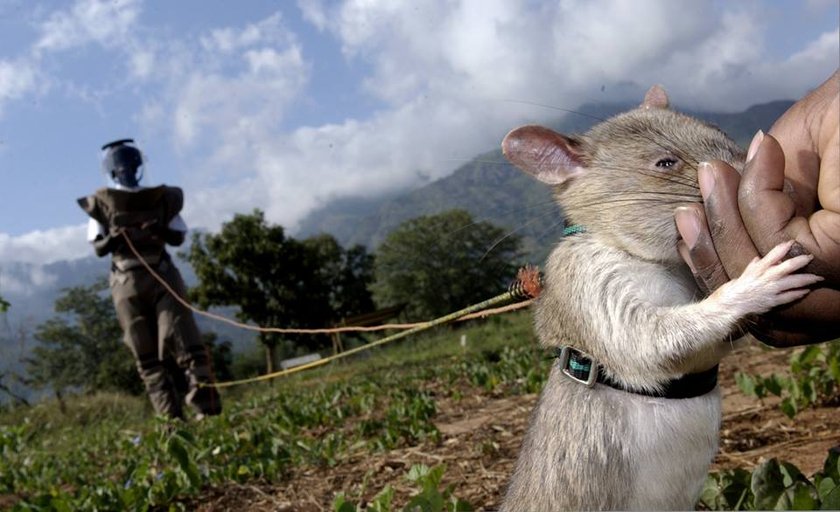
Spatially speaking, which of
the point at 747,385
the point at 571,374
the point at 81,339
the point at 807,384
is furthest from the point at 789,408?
the point at 81,339

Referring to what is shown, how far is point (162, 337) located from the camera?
10023 mm

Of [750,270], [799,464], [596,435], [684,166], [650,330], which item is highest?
[684,166]

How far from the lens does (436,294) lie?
5444 centimetres

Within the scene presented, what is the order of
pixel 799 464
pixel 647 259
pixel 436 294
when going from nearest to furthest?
pixel 647 259 < pixel 799 464 < pixel 436 294

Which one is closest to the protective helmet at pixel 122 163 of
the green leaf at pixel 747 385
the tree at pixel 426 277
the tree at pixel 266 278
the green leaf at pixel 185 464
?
the green leaf at pixel 185 464

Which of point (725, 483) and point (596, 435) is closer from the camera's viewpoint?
point (596, 435)

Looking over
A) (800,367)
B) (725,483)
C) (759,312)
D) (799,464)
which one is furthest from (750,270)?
(800,367)

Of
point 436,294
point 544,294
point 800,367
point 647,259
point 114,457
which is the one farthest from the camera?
point 436,294

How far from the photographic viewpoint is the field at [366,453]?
399 cm

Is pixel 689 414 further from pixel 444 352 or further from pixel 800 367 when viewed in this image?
pixel 444 352

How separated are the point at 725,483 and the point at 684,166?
4.50 feet

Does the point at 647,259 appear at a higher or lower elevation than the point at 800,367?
higher

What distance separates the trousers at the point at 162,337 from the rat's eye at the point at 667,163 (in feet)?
27.3

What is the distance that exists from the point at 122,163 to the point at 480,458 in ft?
28.3
